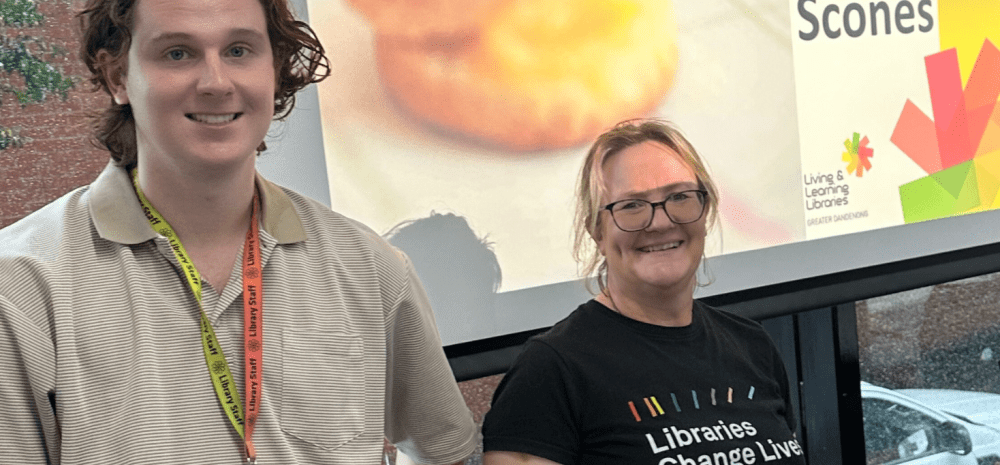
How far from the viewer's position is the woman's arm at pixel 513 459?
137 cm

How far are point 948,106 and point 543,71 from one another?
1269 mm

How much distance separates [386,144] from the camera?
5.81 ft

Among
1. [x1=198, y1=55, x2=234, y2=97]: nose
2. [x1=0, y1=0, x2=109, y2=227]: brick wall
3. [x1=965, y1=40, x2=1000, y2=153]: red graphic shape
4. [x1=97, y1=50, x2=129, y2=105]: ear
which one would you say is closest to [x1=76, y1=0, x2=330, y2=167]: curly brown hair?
[x1=97, y1=50, x2=129, y2=105]: ear

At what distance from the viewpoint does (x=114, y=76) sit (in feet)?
3.76

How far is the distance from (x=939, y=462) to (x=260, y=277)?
7.90 ft

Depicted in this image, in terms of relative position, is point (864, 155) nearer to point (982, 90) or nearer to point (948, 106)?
point (948, 106)

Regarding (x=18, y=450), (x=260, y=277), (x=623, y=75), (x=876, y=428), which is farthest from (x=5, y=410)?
(x=876, y=428)

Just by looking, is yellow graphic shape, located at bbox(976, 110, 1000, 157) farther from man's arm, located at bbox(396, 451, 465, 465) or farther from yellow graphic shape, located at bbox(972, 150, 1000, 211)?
man's arm, located at bbox(396, 451, 465, 465)

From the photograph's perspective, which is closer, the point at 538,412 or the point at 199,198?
the point at 199,198

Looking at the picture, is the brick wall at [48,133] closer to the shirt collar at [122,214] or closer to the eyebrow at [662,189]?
the shirt collar at [122,214]

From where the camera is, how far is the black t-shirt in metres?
1.39

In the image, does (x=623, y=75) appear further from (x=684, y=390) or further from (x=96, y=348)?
(x=96, y=348)

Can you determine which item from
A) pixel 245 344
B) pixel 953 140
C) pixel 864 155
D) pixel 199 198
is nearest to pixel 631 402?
pixel 245 344

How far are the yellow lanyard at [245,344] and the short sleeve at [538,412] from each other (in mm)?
417
